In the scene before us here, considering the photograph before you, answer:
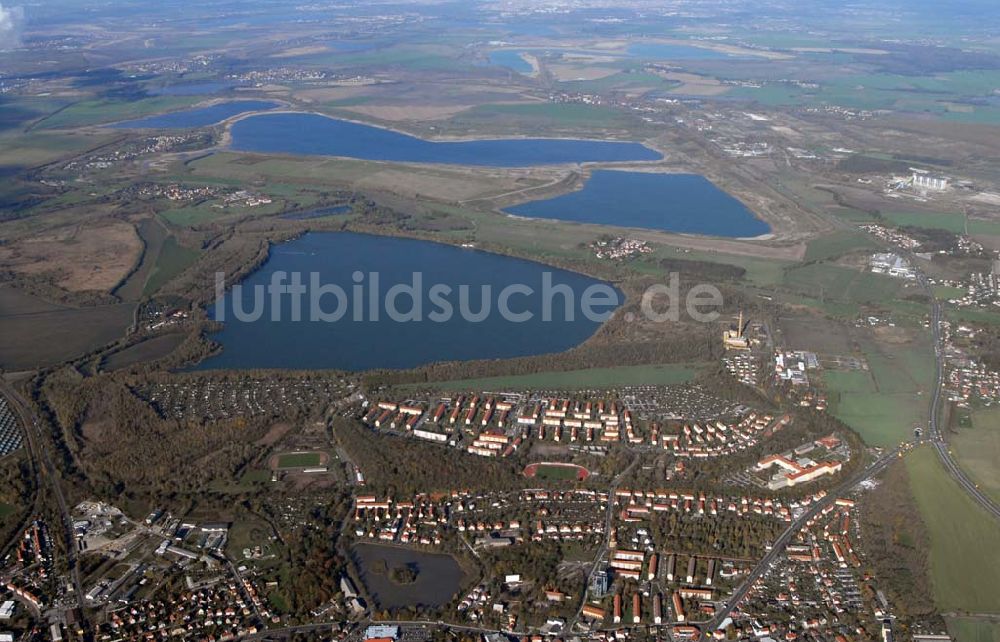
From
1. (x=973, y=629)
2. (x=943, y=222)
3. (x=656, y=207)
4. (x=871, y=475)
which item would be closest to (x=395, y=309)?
(x=871, y=475)

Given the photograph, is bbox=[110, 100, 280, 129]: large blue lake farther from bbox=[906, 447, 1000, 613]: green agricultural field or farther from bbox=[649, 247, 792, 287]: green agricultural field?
bbox=[906, 447, 1000, 613]: green agricultural field

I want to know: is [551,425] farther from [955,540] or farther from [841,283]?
[841,283]

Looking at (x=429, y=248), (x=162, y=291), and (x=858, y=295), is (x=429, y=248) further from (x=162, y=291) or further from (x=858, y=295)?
(x=858, y=295)

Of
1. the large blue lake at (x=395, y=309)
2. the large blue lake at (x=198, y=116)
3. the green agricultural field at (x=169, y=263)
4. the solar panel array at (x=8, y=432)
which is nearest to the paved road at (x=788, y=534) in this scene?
the large blue lake at (x=395, y=309)

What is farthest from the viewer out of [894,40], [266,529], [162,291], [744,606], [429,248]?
[894,40]

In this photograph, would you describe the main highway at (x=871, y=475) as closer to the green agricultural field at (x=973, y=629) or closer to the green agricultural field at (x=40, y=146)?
the green agricultural field at (x=973, y=629)

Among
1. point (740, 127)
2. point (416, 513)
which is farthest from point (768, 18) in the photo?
point (416, 513)
